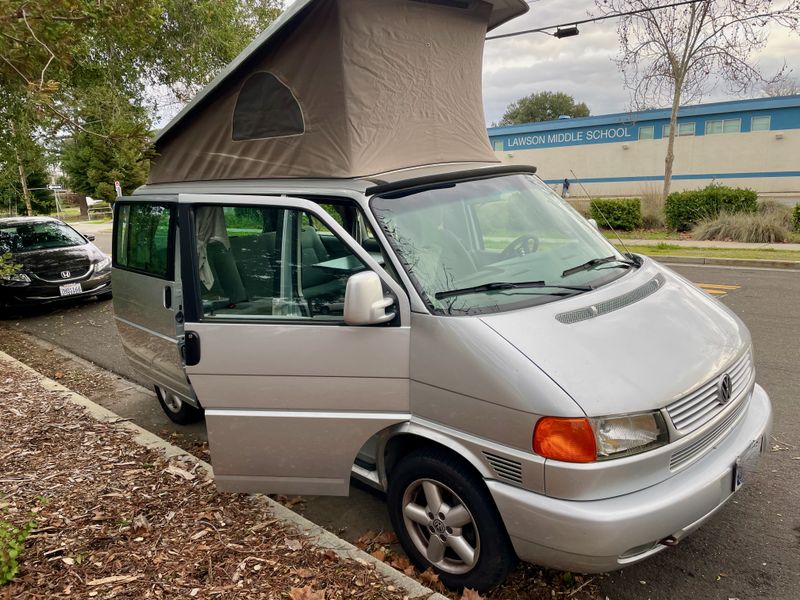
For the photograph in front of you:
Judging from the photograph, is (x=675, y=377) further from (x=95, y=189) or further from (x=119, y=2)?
(x=95, y=189)

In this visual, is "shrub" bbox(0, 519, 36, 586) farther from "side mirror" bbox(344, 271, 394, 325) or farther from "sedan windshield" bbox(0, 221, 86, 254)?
"sedan windshield" bbox(0, 221, 86, 254)

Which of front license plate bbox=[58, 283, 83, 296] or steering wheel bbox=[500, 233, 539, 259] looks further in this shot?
front license plate bbox=[58, 283, 83, 296]

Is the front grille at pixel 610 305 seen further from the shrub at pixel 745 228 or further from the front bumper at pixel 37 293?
the shrub at pixel 745 228

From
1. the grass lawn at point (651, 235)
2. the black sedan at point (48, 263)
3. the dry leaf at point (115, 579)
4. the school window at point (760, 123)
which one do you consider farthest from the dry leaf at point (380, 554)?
the school window at point (760, 123)

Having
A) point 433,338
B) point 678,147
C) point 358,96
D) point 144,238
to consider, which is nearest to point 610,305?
point 433,338

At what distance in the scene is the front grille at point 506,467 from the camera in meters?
2.54

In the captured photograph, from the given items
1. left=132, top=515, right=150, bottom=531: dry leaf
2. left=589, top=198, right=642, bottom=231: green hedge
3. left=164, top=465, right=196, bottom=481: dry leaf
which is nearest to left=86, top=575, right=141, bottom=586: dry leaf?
left=132, top=515, right=150, bottom=531: dry leaf

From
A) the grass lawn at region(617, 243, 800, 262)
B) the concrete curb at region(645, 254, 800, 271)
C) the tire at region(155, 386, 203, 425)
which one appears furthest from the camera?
the grass lawn at region(617, 243, 800, 262)

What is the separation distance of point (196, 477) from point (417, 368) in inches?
77.6

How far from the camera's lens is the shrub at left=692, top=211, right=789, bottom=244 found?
1479 cm

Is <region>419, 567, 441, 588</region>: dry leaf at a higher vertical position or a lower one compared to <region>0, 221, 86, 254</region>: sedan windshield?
lower

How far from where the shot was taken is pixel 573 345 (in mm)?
2592

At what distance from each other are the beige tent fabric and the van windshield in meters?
0.42

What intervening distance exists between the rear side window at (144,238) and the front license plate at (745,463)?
375 cm
